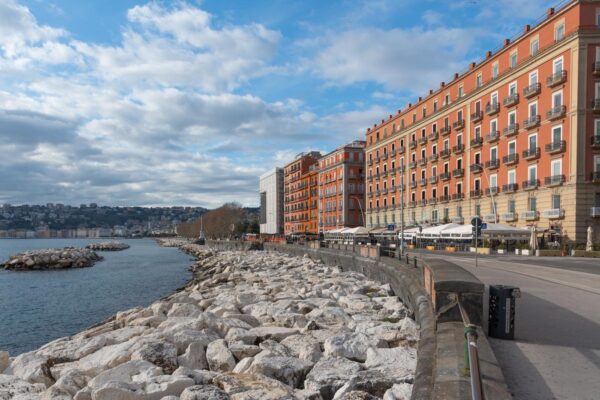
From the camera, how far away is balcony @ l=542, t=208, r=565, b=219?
3400 cm

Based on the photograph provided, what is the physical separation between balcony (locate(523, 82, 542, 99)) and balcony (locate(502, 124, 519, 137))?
8.95 ft

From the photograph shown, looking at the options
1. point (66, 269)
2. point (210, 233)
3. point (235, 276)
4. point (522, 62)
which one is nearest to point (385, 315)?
point (235, 276)

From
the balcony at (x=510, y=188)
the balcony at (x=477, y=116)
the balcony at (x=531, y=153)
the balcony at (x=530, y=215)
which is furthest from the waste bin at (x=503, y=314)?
the balcony at (x=477, y=116)

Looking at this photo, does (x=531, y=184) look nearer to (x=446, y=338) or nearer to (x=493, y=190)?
(x=493, y=190)

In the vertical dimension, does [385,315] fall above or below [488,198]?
below

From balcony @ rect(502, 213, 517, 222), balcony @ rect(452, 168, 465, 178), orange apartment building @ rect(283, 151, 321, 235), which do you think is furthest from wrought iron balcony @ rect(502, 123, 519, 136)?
orange apartment building @ rect(283, 151, 321, 235)

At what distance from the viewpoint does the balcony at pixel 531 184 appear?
36.8 metres

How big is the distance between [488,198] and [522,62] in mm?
12481

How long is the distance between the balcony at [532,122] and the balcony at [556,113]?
3.80 ft

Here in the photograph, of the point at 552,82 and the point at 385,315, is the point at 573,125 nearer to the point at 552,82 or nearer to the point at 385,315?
the point at 552,82

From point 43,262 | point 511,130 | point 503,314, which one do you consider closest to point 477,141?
point 511,130

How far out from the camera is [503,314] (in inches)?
253

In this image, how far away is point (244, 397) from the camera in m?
5.70

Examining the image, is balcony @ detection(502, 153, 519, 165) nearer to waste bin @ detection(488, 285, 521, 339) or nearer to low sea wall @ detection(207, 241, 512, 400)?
low sea wall @ detection(207, 241, 512, 400)
